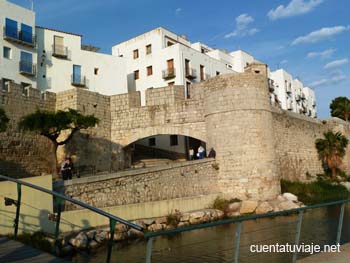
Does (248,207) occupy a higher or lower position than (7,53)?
lower

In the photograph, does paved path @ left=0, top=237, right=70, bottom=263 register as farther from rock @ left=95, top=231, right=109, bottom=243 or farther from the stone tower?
the stone tower

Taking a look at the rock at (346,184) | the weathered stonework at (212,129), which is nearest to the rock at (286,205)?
the weathered stonework at (212,129)

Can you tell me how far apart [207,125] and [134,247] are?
7836 millimetres

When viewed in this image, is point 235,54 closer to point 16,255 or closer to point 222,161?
point 222,161

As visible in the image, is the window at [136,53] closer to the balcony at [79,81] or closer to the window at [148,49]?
the window at [148,49]

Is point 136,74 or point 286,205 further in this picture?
point 136,74

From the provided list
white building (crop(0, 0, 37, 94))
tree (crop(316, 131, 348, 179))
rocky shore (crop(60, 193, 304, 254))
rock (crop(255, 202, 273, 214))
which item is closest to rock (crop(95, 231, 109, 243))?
rocky shore (crop(60, 193, 304, 254))

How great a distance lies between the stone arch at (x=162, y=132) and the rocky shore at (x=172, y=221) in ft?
12.3

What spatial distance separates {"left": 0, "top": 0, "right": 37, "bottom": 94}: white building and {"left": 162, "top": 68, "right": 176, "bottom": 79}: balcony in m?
8.78

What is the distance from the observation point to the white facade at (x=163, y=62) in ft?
85.1

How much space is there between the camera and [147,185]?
13219 mm

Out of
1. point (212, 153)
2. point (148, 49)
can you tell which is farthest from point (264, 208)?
point (148, 49)

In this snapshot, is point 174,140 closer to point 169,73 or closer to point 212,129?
point 169,73

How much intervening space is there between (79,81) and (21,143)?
297 inches
